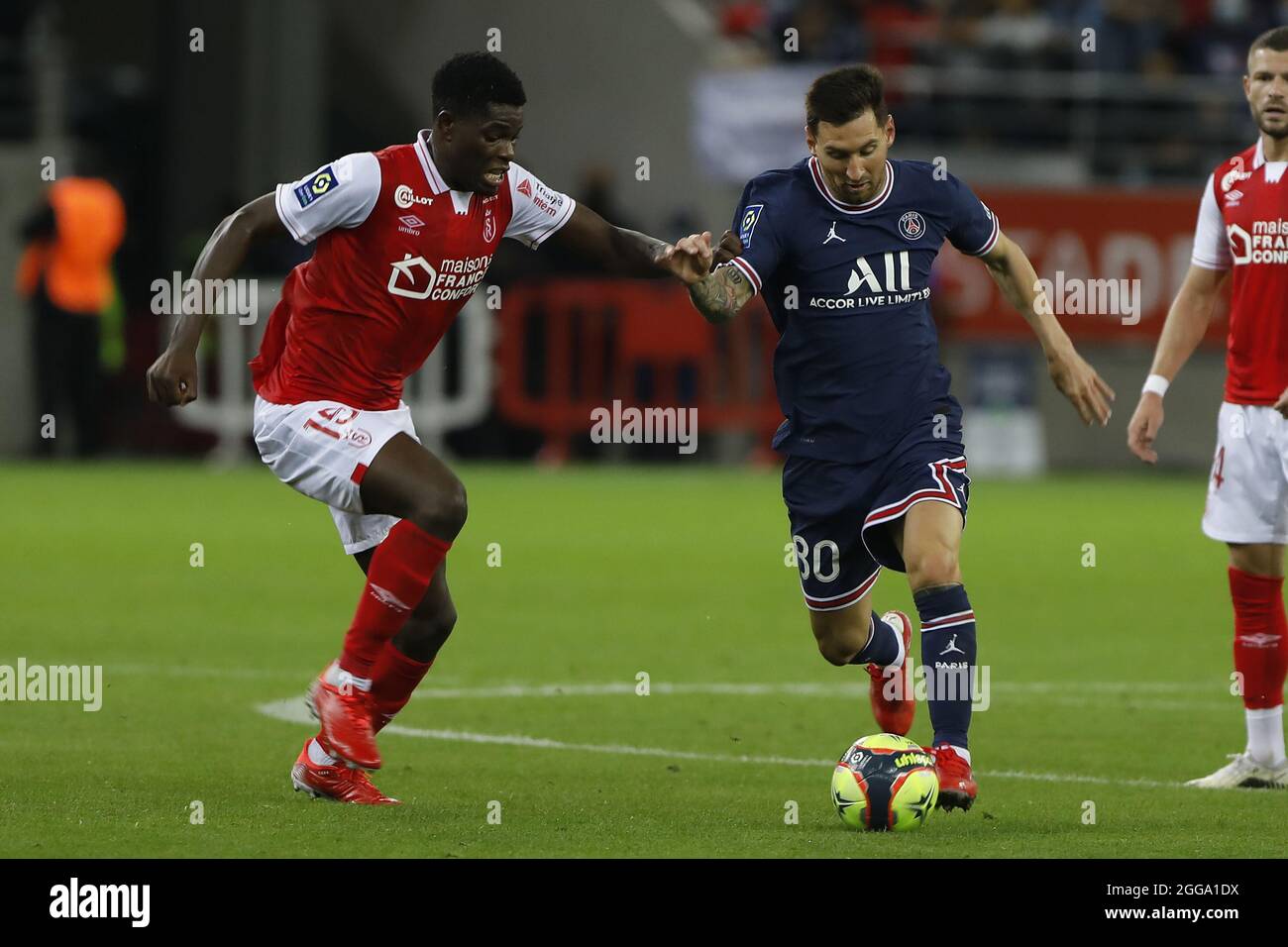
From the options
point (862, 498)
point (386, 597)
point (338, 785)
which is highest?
point (862, 498)

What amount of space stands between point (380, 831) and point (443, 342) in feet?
57.3

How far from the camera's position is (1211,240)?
8031 millimetres

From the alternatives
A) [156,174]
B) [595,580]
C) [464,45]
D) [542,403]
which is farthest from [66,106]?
[595,580]

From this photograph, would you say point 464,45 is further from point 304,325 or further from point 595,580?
point 304,325

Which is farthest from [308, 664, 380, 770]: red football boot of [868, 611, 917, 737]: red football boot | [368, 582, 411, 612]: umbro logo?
[868, 611, 917, 737]: red football boot

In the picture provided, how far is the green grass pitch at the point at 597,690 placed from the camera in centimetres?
660

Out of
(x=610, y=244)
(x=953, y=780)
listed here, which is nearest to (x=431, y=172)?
(x=610, y=244)

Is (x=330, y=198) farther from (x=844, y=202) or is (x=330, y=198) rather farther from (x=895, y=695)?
(x=895, y=695)

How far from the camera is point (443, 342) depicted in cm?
2377

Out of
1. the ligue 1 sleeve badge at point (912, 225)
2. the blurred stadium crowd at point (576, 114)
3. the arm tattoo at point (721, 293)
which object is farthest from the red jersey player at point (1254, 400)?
the blurred stadium crowd at point (576, 114)

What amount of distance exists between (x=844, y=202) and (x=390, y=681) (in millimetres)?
2059

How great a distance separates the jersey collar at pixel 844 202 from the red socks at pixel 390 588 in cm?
163
